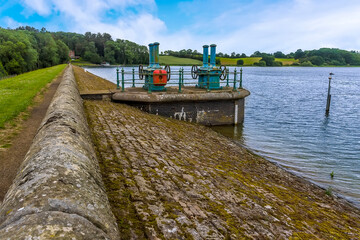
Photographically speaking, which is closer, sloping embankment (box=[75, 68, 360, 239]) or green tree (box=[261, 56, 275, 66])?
sloping embankment (box=[75, 68, 360, 239])

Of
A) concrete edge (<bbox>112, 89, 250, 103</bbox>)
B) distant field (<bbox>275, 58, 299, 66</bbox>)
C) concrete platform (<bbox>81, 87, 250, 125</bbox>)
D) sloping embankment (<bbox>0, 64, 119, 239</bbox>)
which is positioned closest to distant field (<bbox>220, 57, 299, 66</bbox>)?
distant field (<bbox>275, 58, 299, 66</bbox>)

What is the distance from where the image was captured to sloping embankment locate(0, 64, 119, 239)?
1.85m

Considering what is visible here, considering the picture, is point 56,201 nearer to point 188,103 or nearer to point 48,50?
point 188,103

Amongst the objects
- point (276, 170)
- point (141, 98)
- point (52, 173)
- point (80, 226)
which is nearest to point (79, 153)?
point (52, 173)

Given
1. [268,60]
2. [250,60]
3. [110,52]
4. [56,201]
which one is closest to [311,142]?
[56,201]

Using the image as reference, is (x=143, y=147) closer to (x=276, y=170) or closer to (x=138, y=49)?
(x=276, y=170)

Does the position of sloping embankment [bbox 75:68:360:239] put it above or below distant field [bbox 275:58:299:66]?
below

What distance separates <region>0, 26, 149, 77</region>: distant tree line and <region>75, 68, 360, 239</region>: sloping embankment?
48609mm

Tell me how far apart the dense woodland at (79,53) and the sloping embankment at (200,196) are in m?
48.6

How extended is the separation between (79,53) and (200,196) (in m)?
140

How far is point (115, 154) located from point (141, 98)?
20.9ft

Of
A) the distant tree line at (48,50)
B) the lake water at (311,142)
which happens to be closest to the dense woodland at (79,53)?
the distant tree line at (48,50)

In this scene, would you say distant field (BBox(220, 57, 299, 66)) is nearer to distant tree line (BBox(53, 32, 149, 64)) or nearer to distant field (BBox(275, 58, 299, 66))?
distant field (BBox(275, 58, 299, 66))

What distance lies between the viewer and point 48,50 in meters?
70.9
